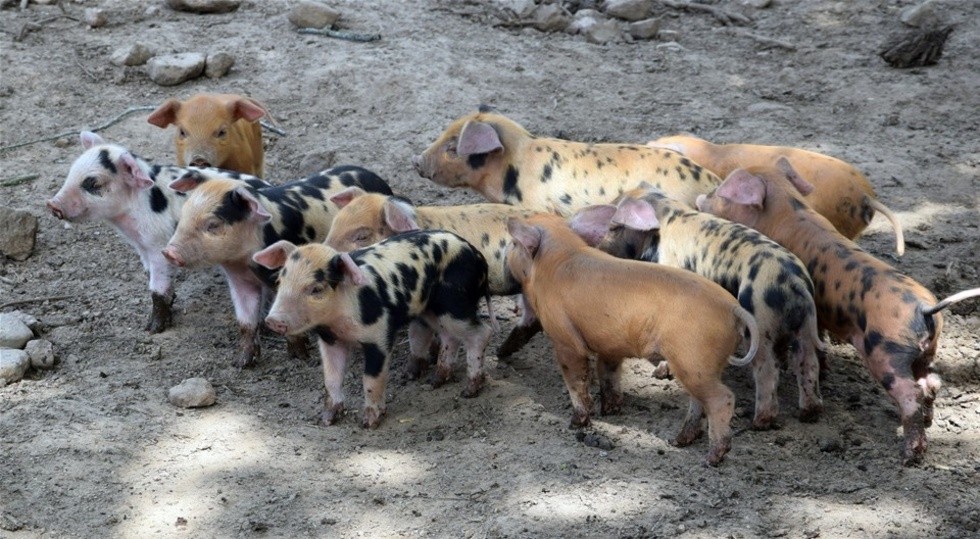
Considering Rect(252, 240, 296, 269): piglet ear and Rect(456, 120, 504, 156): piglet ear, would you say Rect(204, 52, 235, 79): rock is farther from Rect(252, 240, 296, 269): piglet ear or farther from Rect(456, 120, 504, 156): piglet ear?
Rect(252, 240, 296, 269): piglet ear

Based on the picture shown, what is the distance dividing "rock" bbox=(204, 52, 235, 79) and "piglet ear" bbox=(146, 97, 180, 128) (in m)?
2.26

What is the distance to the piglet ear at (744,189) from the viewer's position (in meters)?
6.23

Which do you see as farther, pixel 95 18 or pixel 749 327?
pixel 95 18

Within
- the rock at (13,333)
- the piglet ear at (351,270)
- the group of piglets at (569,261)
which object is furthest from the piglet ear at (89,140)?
the piglet ear at (351,270)

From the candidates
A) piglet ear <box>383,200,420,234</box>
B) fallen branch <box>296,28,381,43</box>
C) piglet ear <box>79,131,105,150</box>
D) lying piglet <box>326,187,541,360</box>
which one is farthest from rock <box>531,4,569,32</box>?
piglet ear <box>383,200,420,234</box>

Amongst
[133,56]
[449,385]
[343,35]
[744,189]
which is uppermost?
[744,189]

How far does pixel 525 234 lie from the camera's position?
5.81m

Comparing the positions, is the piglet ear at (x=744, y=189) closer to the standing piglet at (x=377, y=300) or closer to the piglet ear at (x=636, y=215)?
the piglet ear at (x=636, y=215)

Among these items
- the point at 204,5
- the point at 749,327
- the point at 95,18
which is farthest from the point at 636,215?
the point at 95,18

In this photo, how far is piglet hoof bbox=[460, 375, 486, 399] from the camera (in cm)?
613

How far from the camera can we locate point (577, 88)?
10305 millimetres

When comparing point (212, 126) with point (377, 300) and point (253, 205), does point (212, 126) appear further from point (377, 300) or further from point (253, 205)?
point (377, 300)

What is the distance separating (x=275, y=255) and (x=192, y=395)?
827 mm

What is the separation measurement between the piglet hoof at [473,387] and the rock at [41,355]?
88.2 inches
